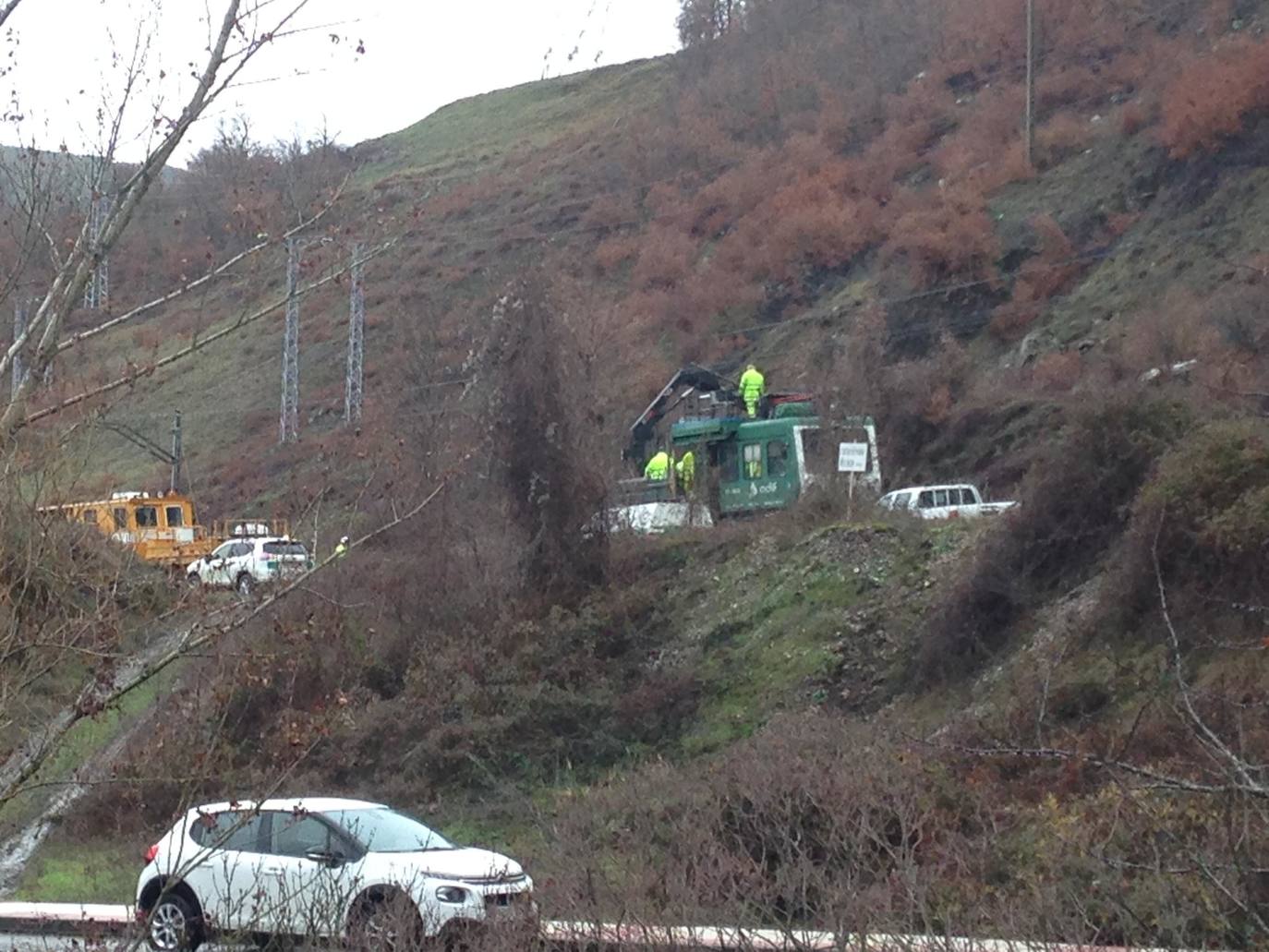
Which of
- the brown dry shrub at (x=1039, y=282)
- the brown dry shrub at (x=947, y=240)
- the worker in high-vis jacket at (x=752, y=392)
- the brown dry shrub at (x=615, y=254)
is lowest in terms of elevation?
the worker in high-vis jacket at (x=752, y=392)

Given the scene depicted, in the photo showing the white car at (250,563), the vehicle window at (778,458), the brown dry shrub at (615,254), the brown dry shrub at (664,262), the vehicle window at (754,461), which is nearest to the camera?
the white car at (250,563)

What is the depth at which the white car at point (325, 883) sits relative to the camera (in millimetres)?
7180

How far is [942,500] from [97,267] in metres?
29.3

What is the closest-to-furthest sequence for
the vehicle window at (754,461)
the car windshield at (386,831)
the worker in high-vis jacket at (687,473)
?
the car windshield at (386,831)
the worker in high-vis jacket at (687,473)
the vehicle window at (754,461)

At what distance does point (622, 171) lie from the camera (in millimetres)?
69438

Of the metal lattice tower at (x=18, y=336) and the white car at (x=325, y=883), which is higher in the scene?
the metal lattice tower at (x=18, y=336)

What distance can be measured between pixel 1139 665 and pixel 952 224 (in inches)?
1298

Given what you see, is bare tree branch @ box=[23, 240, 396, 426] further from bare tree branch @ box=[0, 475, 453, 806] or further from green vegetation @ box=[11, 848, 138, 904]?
green vegetation @ box=[11, 848, 138, 904]

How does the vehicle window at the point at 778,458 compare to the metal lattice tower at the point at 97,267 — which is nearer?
the metal lattice tower at the point at 97,267

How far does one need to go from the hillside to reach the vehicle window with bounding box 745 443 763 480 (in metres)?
3.22

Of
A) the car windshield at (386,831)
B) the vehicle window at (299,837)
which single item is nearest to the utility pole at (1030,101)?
the car windshield at (386,831)

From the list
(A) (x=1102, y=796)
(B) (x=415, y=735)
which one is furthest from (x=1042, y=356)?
(A) (x=1102, y=796)

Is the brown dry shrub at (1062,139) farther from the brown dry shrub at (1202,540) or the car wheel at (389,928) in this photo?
the car wheel at (389,928)

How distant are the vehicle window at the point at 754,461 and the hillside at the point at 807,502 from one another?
322 cm
